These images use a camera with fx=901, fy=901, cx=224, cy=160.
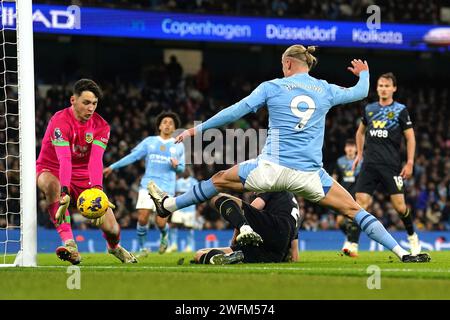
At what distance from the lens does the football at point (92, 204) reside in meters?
9.22

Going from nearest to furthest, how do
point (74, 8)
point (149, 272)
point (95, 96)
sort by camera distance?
point (149, 272) < point (95, 96) < point (74, 8)

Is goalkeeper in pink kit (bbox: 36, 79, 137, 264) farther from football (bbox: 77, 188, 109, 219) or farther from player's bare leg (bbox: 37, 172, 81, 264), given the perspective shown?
football (bbox: 77, 188, 109, 219)

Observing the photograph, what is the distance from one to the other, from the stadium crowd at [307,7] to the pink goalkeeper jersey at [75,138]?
14.8 m

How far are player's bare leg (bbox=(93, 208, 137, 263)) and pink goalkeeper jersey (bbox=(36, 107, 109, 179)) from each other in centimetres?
52

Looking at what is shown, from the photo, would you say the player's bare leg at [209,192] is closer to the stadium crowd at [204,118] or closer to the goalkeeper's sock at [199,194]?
the goalkeeper's sock at [199,194]

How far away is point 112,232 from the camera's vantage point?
396 inches

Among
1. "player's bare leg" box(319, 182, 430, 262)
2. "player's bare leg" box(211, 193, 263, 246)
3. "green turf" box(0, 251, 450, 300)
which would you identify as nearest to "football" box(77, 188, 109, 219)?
"green turf" box(0, 251, 450, 300)

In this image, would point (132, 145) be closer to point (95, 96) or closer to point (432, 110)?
point (432, 110)

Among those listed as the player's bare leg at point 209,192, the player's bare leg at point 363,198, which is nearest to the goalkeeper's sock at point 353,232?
the player's bare leg at point 363,198

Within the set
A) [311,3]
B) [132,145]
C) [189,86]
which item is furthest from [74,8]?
[311,3]

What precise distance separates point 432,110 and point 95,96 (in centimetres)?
2234

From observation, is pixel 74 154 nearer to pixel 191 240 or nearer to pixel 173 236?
pixel 173 236

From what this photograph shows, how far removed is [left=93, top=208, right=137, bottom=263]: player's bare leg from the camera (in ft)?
32.6

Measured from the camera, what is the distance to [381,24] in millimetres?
27484
